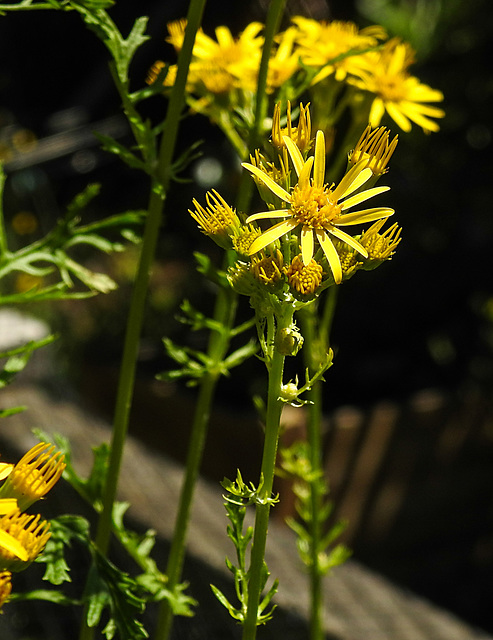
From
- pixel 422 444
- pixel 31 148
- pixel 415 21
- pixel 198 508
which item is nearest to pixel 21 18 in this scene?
pixel 31 148

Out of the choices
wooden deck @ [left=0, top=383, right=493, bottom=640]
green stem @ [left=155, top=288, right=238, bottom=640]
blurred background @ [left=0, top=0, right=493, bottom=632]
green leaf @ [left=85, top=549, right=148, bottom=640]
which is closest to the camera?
green leaf @ [left=85, top=549, right=148, bottom=640]

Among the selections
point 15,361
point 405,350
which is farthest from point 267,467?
point 405,350

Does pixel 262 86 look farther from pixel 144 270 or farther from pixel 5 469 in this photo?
pixel 5 469

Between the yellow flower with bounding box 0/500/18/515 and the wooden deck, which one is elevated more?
the yellow flower with bounding box 0/500/18/515

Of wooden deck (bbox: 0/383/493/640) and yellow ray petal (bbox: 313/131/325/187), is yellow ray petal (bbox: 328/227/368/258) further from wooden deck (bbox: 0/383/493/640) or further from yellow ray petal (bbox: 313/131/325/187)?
wooden deck (bbox: 0/383/493/640)

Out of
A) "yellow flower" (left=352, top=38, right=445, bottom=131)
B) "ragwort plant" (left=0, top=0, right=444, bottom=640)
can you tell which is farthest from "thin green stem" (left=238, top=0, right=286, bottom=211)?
"yellow flower" (left=352, top=38, right=445, bottom=131)

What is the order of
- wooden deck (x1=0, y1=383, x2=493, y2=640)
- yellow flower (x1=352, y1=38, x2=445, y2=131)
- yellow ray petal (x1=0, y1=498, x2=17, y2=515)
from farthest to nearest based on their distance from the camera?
wooden deck (x1=0, y1=383, x2=493, y2=640)
yellow flower (x1=352, y1=38, x2=445, y2=131)
yellow ray petal (x1=0, y1=498, x2=17, y2=515)

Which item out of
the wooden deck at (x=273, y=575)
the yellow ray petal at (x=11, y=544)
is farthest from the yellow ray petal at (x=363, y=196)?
the wooden deck at (x=273, y=575)

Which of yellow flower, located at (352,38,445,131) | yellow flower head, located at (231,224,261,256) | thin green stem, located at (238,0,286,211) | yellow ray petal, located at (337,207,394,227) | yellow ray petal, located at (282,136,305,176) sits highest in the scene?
yellow flower, located at (352,38,445,131)

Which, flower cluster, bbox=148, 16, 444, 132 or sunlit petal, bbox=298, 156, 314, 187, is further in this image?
flower cluster, bbox=148, 16, 444, 132
